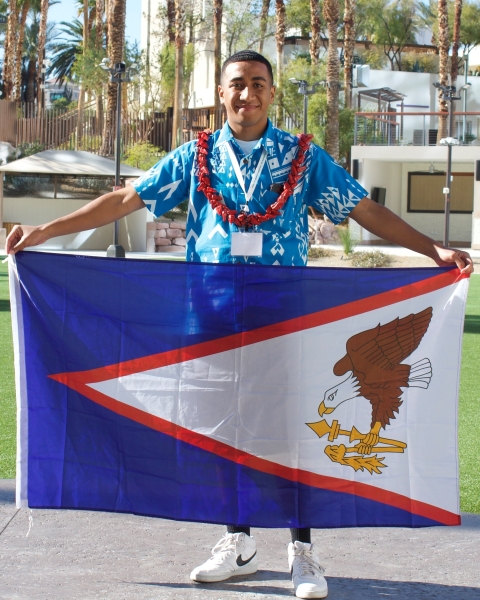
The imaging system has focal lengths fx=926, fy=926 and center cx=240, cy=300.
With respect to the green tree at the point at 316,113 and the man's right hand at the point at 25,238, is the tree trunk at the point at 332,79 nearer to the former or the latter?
the green tree at the point at 316,113

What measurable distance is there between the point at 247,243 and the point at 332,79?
35006 mm

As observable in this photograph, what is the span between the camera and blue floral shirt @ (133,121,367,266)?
3330 mm

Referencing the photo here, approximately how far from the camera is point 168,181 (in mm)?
3473

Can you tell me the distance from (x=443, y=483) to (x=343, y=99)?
43856 mm

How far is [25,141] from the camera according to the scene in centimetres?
3784

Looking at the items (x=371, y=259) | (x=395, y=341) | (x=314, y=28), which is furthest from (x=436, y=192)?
(x=395, y=341)

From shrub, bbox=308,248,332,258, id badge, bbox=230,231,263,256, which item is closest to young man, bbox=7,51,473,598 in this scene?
id badge, bbox=230,231,263,256

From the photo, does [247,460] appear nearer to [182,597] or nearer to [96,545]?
[182,597]

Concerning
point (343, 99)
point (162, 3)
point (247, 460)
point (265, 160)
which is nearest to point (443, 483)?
point (247, 460)

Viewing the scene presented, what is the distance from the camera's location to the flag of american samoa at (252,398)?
10.9 feet

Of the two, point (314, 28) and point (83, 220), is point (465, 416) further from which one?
point (314, 28)

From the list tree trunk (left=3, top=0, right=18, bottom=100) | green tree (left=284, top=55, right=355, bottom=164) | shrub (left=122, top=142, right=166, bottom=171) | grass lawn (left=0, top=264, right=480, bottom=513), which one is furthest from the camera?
tree trunk (left=3, top=0, right=18, bottom=100)

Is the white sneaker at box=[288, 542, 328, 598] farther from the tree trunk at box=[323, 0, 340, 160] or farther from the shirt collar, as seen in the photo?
the tree trunk at box=[323, 0, 340, 160]

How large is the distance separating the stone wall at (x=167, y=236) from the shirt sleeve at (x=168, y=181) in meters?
25.6
